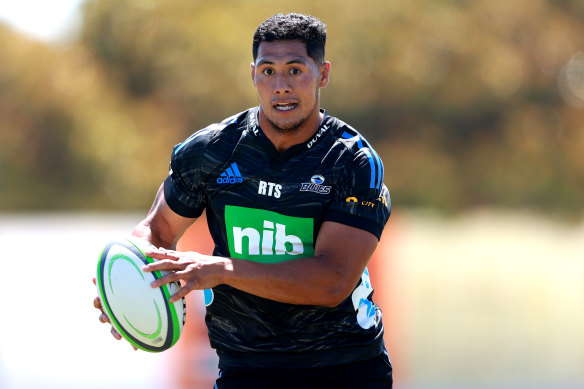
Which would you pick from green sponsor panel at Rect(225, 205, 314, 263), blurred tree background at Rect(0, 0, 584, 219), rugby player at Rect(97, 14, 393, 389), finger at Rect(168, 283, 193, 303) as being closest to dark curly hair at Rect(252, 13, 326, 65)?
rugby player at Rect(97, 14, 393, 389)

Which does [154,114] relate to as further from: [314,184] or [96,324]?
[314,184]

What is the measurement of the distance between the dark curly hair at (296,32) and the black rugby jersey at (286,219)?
32cm

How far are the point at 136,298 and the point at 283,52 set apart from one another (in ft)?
3.73

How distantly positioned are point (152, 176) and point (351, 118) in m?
2.99

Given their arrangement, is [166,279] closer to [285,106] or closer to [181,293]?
[181,293]

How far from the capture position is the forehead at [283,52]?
12.2 feet

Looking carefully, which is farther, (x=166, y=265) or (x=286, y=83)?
(x=286, y=83)

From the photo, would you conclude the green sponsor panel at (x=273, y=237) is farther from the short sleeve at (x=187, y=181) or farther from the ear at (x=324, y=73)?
the ear at (x=324, y=73)

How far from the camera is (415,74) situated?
13539mm

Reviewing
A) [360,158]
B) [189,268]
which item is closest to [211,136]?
[360,158]

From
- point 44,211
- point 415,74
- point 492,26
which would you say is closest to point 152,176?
point 44,211

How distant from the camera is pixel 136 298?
3596 mm

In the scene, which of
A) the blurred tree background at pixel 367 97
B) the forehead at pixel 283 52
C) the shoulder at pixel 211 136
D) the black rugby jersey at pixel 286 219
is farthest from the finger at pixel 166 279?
the blurred tree background at pixel 367 97

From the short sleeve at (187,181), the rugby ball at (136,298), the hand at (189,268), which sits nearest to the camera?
the hand at (189,268)
